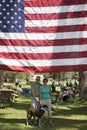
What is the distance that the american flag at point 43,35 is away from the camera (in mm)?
10555

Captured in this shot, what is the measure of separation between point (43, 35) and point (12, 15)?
0.91 metres

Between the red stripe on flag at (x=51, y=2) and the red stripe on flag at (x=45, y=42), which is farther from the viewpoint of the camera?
the red stripe on flag at (x=45, y=42)

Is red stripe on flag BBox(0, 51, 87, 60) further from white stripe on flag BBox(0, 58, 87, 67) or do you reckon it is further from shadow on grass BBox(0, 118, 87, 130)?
shadow on grass BBox(0, 118, 87, 130)

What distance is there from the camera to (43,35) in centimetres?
1065

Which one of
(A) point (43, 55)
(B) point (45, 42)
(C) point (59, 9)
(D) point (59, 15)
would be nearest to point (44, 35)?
(B) point (45, 42)

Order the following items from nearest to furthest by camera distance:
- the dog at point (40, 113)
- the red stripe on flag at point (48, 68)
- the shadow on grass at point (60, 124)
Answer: the red stripe on flag at point (48, 68), the shadow on grass at point (60, 124), the dog at point (40, 113)

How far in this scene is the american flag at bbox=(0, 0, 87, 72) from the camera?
10.6 m

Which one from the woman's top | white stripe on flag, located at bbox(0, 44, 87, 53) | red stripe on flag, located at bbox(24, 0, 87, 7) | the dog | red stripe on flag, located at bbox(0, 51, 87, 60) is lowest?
the dog

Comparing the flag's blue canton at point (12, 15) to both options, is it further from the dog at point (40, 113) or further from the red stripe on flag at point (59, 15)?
the dog at point (40, 113)

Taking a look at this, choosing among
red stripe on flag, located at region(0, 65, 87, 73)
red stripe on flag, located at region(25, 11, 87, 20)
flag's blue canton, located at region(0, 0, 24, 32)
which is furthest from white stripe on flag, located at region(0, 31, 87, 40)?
red stripe on flag, located at region(0, 65, 87, 73)

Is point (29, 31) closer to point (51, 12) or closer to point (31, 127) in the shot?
point (51, 12)

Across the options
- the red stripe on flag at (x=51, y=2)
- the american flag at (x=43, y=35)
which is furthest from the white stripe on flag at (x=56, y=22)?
the red stripe on flag at (x=51, y=2)

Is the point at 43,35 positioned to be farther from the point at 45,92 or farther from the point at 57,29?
the point at 45,92

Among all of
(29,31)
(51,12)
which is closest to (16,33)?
(29,31)
